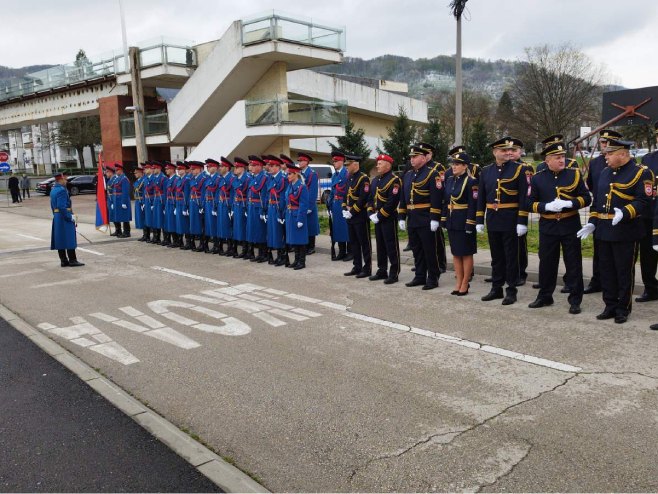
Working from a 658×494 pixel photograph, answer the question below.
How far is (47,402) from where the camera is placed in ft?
16.8

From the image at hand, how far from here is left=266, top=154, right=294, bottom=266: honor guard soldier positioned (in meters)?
11.7

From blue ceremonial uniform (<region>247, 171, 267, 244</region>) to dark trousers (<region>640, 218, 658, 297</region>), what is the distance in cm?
691

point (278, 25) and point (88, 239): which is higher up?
point (278, 25)

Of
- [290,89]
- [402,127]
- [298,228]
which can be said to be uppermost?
[290,89]

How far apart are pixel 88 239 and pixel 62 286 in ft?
23.2

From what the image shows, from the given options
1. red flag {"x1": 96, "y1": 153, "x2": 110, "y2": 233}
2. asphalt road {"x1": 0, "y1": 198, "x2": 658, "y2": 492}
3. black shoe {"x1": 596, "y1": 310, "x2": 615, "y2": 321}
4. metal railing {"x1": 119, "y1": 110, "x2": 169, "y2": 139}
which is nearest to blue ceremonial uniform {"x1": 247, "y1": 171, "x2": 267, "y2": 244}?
asphalt road {"x1": 0, "y1": 198, "x2": 658, "y2": 492}

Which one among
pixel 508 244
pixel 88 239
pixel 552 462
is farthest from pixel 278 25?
pixel 552 462

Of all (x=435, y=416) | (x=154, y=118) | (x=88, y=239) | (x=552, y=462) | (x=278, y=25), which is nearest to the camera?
(x=552, y=462)

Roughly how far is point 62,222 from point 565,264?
927 centimetres

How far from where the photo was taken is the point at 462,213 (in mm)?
8617

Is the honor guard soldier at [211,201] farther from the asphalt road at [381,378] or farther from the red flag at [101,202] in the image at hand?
the red flag at [101,202]

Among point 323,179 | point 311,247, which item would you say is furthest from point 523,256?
point 323,179

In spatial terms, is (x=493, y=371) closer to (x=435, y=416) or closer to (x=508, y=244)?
(x=435, y=416)

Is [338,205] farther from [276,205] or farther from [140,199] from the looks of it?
[140,199]
